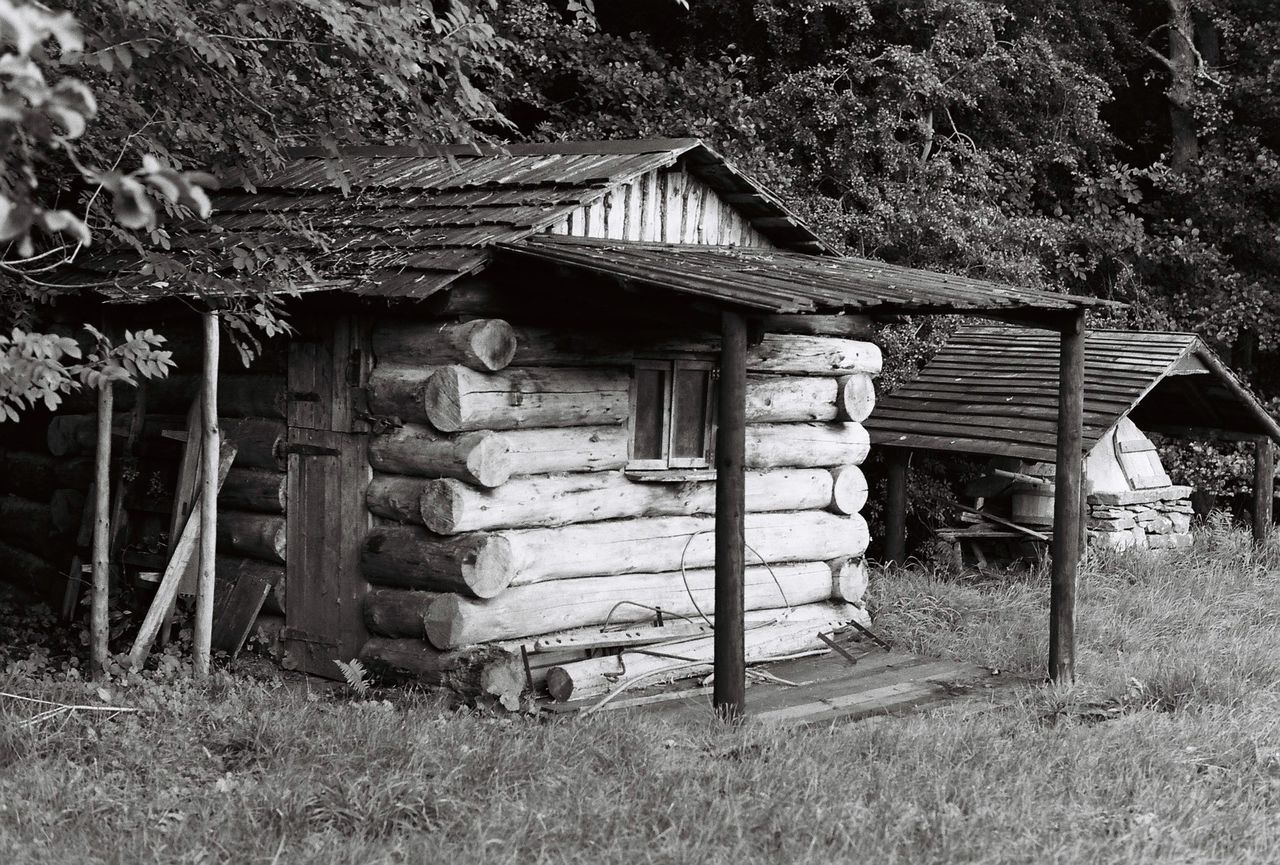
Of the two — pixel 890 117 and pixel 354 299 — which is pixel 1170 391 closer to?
pixel 890 117

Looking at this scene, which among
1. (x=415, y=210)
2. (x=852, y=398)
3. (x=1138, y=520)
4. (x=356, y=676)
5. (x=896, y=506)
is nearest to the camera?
(x=356, y=676)

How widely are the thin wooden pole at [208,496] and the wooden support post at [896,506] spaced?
7.29 meters

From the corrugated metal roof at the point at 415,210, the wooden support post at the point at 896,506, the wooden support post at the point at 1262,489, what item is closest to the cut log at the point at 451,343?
the corrugated metal roof at the point at 415,210

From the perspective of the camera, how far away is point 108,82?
8047 mm

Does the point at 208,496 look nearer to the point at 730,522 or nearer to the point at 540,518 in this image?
the point at 540,518

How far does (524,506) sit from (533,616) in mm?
679

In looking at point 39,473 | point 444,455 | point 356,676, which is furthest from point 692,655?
point 39,473

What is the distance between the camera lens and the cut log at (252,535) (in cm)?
870

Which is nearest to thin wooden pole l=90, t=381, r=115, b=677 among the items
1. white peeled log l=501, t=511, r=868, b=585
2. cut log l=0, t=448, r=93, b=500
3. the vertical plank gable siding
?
cut log l=0, t=448, r=93, b=500

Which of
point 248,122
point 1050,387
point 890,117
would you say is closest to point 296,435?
point 248,122

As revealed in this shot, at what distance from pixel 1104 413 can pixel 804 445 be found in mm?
3694

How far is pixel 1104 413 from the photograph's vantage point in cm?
1195

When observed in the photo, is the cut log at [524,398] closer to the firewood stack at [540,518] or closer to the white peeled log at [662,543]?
the firewood stack at [540,518]

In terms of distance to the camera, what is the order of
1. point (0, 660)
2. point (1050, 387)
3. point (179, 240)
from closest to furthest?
point (0, 660), point (179, 240), point (1050, 387)
